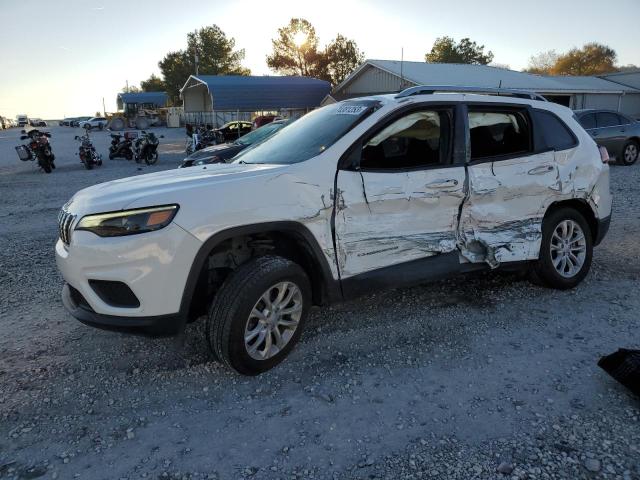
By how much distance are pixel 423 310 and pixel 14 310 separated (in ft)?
11.7

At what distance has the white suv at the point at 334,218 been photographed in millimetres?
2732

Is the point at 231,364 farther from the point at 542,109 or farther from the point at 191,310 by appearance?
the point at 542,109

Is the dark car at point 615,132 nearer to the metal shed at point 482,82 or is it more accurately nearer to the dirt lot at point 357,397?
the dirt lot at point 357,397

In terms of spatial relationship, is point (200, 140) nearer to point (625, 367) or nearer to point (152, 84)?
point (625, 367)

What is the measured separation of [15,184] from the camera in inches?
498

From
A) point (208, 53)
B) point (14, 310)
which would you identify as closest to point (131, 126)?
point (208, 53)

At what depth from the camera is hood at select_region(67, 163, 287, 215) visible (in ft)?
9.06

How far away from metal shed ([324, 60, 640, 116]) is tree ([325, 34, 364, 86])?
2817 cm

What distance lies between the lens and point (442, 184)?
11.6 ft

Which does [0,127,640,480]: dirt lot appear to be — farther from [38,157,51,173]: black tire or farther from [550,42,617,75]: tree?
[550,42,617,75]: tree

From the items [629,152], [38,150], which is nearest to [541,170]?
[629,152]

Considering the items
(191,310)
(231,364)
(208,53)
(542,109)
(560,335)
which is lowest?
(560,335)

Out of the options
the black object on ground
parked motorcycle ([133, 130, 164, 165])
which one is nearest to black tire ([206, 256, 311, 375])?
the black object on ground

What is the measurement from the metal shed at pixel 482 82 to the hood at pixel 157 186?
22.6 metres
